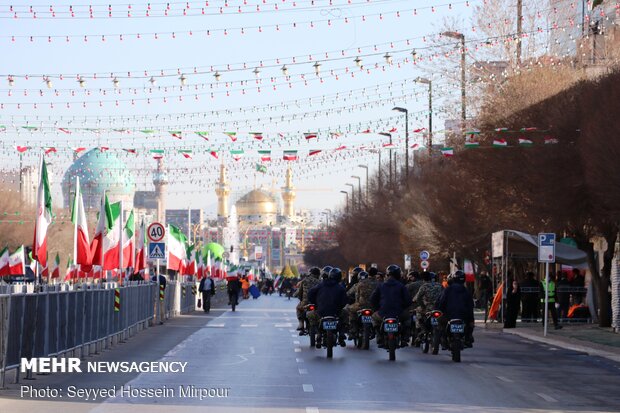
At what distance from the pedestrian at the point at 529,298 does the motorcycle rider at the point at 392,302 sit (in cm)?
1914

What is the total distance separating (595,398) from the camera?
18297mm

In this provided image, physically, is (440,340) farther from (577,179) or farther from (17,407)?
(577,179)

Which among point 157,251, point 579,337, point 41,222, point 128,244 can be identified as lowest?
point 579,337

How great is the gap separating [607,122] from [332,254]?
110 meters

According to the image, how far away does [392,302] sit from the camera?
26.1m

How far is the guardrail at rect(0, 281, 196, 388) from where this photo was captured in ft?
60.2

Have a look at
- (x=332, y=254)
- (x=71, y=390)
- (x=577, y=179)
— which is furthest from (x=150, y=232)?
(x=332, y=254)

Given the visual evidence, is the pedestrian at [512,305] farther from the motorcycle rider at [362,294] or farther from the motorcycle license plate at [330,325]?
the motorcycle license plate at [330,325]

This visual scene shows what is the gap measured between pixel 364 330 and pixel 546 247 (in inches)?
434

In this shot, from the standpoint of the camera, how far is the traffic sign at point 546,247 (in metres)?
37.8

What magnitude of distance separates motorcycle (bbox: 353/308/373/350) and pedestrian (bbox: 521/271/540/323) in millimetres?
16283

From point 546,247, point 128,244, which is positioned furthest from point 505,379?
point 128,244

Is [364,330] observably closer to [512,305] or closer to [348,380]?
[348,380]

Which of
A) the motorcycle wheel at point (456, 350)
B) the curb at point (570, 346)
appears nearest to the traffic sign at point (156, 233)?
the curb at point (570, 346)
